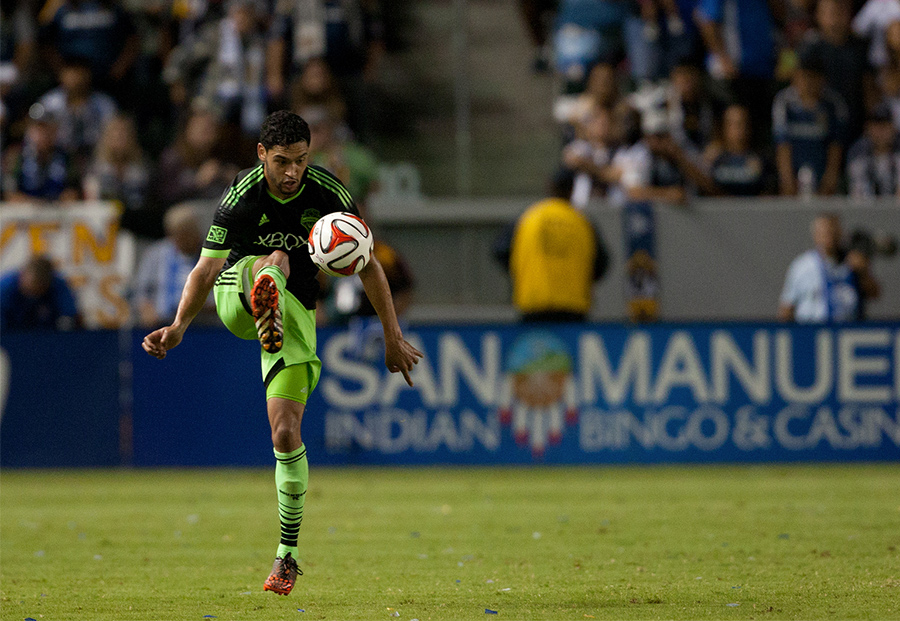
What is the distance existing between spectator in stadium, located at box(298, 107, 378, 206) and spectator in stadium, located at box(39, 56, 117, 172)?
108 inches

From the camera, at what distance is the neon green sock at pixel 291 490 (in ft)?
21.9

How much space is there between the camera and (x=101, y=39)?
1750cm

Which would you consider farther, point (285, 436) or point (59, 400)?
point (59, 400)

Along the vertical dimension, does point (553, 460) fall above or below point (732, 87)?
below

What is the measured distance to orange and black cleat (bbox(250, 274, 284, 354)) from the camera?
20.8ft

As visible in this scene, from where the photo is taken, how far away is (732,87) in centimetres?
1706

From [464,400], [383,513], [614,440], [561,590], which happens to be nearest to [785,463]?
[614,440]

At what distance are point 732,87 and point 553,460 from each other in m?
6.01

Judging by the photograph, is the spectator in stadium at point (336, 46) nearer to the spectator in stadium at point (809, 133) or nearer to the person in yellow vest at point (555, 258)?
Result: the person in yellow vest at point (555, 258)

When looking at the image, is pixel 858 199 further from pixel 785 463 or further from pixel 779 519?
pixel 779 519

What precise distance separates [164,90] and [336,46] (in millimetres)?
2405

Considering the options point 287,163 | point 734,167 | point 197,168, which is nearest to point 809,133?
point 734,167

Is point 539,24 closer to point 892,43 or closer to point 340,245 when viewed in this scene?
point 892,43

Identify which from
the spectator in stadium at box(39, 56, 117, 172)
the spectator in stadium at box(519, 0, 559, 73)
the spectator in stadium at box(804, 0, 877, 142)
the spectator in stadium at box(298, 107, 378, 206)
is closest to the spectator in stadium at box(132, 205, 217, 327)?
the spectator in stadium at box(298, 107, 378, 206)
